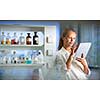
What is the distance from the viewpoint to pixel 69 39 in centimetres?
323

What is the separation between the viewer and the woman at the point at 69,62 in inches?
127

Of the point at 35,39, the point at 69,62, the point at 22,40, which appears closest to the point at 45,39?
the point at 35,39

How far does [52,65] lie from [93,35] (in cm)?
59

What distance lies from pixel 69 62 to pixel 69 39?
0.88ft

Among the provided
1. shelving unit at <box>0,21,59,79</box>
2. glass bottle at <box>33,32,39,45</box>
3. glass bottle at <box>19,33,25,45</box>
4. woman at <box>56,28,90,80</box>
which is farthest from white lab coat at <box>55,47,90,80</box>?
glass bottle at <box>19,33,25,45</box>

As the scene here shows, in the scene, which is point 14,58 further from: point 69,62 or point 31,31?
point 69,62

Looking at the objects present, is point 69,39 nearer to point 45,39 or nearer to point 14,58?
point 45,39

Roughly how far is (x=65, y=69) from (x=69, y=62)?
3.7 inches

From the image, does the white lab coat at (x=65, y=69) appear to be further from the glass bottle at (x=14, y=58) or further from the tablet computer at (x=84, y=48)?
the glass bottle at (x=14, y=58)

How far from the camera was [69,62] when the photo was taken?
10.6 feet

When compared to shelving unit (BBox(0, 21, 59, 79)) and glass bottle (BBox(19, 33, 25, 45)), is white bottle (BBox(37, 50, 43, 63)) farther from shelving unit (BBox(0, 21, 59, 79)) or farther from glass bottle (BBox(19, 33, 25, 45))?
glass bottle (BBox(19, 33, 25, 45))

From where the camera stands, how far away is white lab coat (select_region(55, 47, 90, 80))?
3.24m

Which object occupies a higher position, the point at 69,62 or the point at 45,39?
the point at 45,39

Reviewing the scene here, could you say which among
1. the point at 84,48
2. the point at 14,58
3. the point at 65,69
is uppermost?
the point at 84,48
